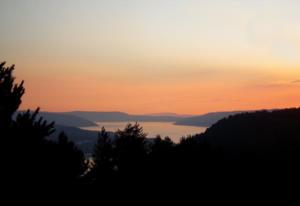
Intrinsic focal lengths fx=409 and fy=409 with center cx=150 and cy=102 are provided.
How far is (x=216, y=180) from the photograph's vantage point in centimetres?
3450

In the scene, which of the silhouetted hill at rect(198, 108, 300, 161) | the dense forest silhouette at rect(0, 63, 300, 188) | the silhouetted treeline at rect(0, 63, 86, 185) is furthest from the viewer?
the silhouetted hill at rect(198, 108, 300, 161)

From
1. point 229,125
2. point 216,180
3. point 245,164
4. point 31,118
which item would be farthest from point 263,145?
point 31,118

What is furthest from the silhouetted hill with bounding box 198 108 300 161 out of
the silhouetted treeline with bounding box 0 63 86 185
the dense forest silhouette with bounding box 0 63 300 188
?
the silhouetted treeline with bounding box 0 63 86 185

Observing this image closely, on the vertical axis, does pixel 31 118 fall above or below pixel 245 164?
above

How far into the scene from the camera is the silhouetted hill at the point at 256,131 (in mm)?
89812

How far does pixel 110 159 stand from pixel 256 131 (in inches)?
3014

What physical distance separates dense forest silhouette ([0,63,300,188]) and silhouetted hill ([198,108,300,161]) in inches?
1465

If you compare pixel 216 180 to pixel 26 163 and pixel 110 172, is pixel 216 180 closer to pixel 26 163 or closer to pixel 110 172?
pixel 110 172

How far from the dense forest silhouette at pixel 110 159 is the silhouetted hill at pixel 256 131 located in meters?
37.2

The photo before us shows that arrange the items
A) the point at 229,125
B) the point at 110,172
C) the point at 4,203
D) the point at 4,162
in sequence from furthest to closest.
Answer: the point at 229,125
the point at 110,172
the point at 4,162
the point at 4,203

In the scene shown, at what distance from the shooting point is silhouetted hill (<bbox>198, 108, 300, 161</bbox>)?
295ft

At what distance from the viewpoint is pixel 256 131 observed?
110 m

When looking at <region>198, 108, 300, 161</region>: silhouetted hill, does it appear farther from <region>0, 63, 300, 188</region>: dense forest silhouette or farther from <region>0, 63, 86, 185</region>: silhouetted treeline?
Answer: <region>0, 63, 86, 185</region>: silhouetted treeline

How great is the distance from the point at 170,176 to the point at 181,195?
6.95 feet
